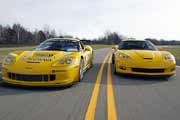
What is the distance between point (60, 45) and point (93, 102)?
347 centimetres

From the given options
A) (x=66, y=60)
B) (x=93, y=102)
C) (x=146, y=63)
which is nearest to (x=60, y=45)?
(x=66, y=60)

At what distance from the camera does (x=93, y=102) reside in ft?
14.7

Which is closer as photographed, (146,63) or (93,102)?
(93,102)

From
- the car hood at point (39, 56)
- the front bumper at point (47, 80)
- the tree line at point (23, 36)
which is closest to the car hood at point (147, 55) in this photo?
the car hood at point (39, 56)

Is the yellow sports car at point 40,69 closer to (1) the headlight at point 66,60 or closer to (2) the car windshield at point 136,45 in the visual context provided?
(1) the headlight at point 66,60

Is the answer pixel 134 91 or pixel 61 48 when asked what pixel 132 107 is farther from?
pixel 61 48

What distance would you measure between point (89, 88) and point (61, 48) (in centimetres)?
209

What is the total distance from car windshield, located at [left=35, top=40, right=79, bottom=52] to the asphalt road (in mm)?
1438

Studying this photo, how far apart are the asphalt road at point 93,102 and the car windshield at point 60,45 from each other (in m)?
1.44

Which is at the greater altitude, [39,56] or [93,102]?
[39,56]

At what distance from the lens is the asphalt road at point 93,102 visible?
3738 millimetres

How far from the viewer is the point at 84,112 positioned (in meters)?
3.86

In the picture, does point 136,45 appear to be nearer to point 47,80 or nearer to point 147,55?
point 147,55

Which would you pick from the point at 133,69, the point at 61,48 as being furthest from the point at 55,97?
the point at 133,69
